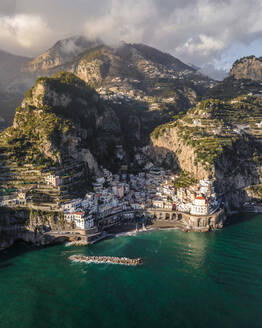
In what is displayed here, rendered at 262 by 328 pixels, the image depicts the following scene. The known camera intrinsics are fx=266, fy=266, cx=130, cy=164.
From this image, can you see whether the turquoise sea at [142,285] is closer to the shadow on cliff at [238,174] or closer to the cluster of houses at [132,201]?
the cluster of houses at [132,201]

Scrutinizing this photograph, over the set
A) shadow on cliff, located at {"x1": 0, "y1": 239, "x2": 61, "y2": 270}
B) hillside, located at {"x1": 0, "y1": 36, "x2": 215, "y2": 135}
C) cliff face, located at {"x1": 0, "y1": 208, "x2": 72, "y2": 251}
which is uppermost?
hillside, located at {"x1": 0, "y1": 36, "x2": 215, "y2": 135}

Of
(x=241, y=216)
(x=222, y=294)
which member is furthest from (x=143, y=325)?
(x=241, y=216)

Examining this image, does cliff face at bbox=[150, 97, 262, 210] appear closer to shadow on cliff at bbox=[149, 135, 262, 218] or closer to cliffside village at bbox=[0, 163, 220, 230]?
shadow on cliff at bbox=[149, 135, 262, 218]

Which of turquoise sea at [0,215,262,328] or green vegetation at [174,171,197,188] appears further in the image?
green vegetation at [174,171,197,188]

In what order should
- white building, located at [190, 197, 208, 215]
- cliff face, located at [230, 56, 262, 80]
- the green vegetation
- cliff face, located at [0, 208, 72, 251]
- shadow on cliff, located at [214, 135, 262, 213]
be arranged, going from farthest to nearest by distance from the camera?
cliff face, located at [230, 56, 262, 80]
the green vegetation
shadow on cliff, located at [214, 135, 262, 213]
white building, located at [190, 197, 208, 215]
cliff face, located at [0, 208, 72, 251]

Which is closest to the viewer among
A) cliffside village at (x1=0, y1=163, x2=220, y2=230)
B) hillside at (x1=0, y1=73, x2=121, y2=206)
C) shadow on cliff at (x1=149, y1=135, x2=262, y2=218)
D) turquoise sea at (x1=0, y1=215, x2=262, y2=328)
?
turquoise sea at (x1=0, y1=215, x2=262, y2=328)

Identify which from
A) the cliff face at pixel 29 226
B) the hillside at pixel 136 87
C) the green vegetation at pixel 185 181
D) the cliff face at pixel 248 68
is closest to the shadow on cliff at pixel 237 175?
the green vegetation at pixel 185 181

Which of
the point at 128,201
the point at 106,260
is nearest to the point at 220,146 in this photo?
the point at 128,201

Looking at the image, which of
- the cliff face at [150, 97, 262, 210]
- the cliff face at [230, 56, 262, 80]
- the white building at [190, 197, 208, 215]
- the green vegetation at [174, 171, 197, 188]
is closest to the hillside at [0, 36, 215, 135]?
the cliff face at [150, 97, 262, 210]
